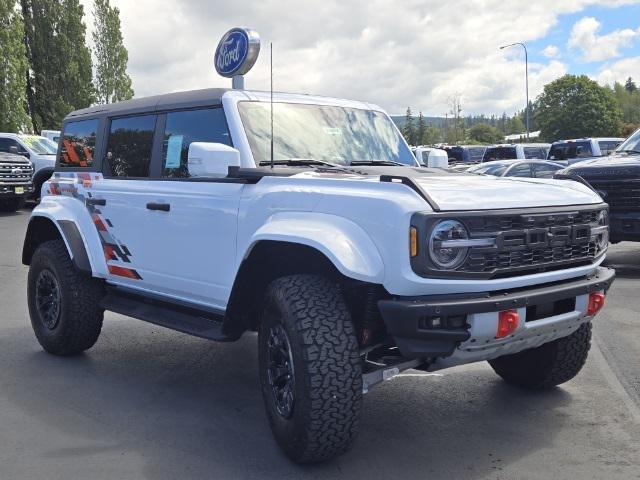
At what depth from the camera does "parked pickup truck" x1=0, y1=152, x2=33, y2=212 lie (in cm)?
1766

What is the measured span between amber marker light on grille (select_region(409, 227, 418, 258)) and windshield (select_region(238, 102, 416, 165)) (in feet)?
4.69

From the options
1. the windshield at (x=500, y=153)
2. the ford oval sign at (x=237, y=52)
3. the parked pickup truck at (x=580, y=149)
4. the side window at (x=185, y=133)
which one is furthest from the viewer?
the windshield at (x=500, y=153)

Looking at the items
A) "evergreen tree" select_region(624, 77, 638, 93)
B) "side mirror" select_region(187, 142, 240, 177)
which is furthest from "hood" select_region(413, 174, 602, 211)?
"evergreen tree" select_region(624, 77, 638, 93)

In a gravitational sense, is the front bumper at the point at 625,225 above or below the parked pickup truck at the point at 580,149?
below

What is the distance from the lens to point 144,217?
4.95m

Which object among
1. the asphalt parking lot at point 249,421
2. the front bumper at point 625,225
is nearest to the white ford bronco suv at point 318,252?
the asphalt parking lot at point 249,421

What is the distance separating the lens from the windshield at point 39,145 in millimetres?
20016

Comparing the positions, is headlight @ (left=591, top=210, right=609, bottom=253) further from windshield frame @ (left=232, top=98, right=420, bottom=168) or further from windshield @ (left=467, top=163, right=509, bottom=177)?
windshield @ (left=467, top=163, right=509, bottom=177)

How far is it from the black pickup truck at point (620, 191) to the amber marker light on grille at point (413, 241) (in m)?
6.07

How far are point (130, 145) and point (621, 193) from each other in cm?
631

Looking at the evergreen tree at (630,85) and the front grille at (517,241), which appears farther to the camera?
the evergreen tree at (630,85)

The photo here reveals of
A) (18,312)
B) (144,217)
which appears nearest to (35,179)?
(18,312)

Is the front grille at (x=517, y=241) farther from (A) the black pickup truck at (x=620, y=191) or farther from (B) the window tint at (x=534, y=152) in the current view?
(B) the window tint at (x=534, y=152)

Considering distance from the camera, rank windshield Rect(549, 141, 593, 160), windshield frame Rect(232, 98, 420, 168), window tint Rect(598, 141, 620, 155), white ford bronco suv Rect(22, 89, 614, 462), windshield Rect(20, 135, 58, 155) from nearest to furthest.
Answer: white ford bronco suv Rect(22, 89, 614, 462), windshield frame Rect(232, 98, 420, 168), windshield Rect(20, 135, 58, 155), windshield Rect(549, 141, 593, 160), window tint Rect(598, 141, 620, 155)
